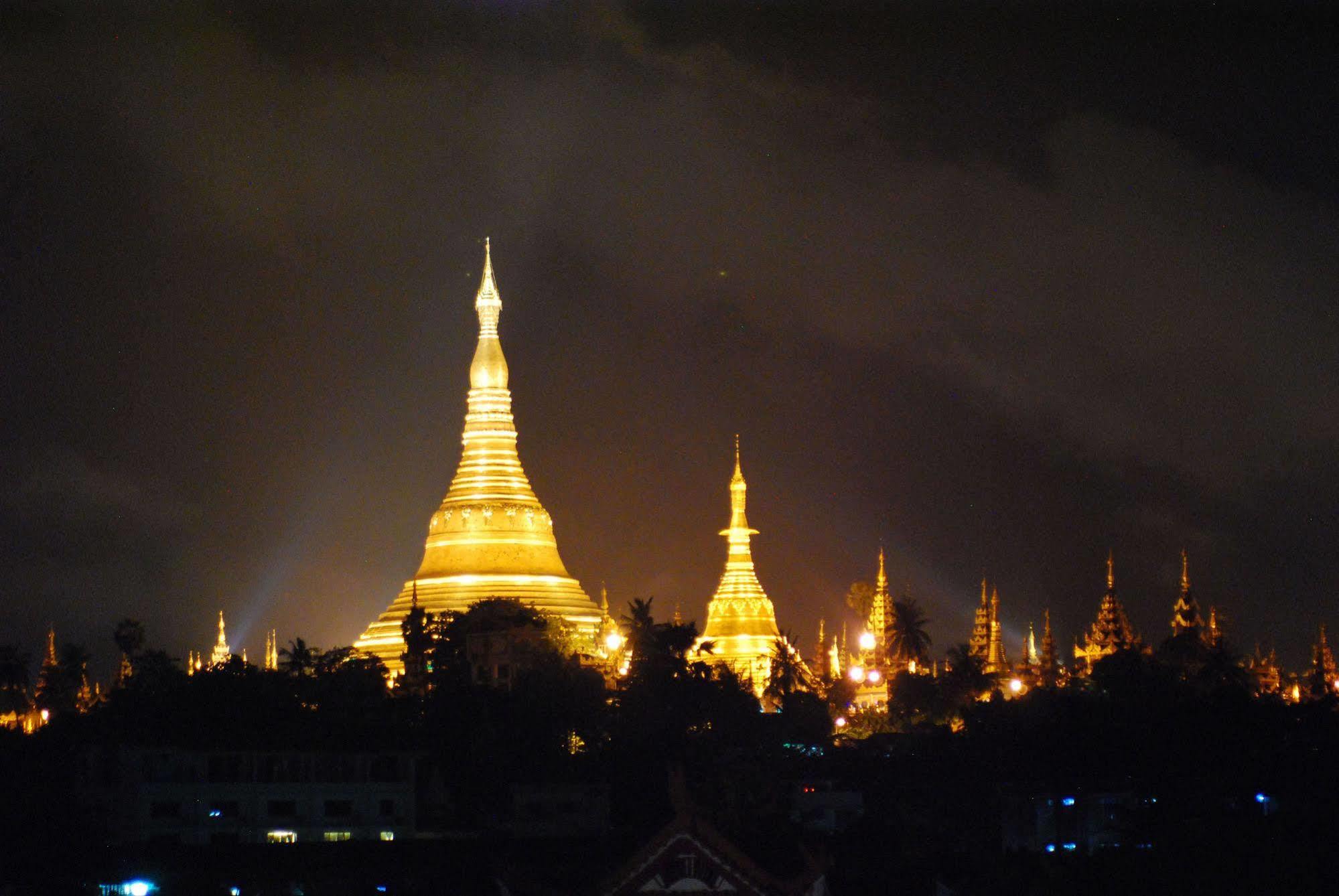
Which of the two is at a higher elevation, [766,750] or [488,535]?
[488,535]

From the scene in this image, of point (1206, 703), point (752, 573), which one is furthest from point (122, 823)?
point (752, 573)

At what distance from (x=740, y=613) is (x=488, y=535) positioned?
1513 cm

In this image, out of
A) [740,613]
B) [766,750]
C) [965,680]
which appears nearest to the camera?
[766,750]

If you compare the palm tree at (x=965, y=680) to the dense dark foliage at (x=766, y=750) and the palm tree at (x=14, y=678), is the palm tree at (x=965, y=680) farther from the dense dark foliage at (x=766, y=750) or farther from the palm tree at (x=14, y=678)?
the palm tree at (x=14, y=678)

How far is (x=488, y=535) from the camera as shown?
117m

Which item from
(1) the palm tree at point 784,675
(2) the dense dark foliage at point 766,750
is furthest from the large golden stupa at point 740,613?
(2) the dense dark foliage at point 766,750

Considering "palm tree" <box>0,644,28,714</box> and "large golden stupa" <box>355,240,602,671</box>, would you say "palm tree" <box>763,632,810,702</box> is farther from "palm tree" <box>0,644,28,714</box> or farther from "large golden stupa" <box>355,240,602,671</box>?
"palm tree" <box>0,644,28,714</box>

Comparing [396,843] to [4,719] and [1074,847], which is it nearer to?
[1074,847]

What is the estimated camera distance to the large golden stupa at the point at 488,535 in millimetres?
114562

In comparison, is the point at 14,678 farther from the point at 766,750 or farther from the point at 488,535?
the point at 766,750

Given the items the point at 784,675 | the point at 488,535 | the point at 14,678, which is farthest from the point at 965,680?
the point at 14,678

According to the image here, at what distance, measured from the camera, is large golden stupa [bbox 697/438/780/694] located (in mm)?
126000

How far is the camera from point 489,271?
120438 mm

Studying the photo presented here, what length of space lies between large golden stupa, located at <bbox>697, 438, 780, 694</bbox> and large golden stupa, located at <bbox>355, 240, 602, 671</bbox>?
403 inches
